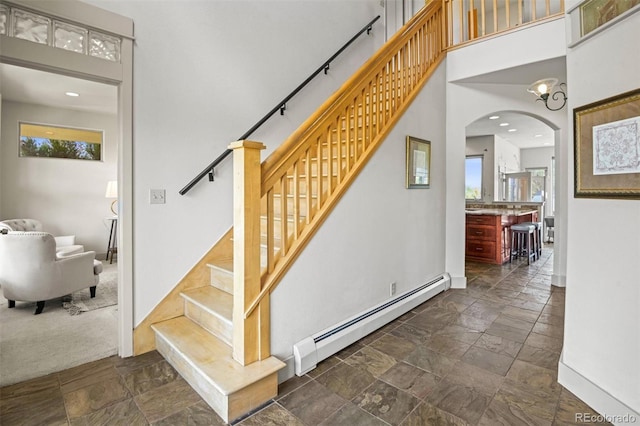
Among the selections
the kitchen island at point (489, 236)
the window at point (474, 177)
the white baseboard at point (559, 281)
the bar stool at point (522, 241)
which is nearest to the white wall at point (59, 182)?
the kitchen island at point (489, 236)

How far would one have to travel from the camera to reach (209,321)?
238cm

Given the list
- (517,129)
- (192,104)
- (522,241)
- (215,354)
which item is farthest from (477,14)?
(215,354)

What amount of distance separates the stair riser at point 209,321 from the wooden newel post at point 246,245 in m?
0.24

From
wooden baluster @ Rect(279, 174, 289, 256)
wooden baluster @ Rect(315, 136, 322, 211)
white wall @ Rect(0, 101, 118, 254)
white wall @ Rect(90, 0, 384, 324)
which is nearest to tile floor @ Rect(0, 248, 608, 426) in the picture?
white wall @ Rect(90, 0, 384, 324)

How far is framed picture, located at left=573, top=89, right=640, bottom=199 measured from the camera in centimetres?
162

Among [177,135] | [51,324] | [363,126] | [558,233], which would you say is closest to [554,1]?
[558,233]

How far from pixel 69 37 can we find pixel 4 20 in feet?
1.04

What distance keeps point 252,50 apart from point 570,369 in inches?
146

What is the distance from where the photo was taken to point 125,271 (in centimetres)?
238

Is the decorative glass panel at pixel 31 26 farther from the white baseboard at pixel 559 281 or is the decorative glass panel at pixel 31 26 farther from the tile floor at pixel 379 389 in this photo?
the white baseboard at pixel 559 281

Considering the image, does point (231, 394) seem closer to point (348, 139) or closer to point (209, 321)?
point (209, 321)

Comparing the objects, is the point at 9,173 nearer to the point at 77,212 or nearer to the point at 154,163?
the point at 77,212

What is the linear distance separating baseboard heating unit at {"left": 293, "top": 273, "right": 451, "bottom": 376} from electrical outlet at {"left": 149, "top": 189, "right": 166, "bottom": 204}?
1.58m

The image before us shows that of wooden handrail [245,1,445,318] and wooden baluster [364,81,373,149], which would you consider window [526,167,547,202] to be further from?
wooden baluster [364,81,373,149]
